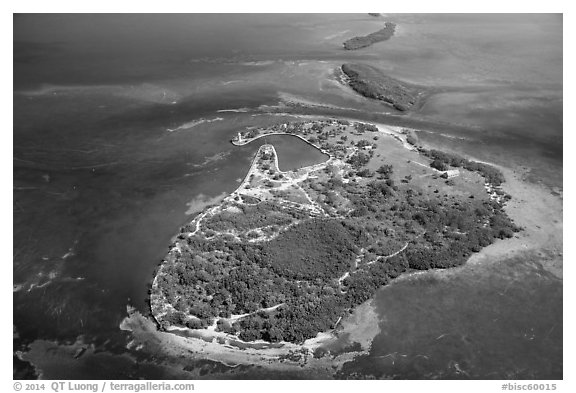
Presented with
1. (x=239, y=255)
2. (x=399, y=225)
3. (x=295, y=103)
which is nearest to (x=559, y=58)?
(x=295, y=103)

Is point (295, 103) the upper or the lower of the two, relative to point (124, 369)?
upper

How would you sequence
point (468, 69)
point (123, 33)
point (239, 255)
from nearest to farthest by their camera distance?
point (239, 255) < point (468, 69) < point (123, 33)

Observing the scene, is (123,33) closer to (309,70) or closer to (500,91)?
(309,70)

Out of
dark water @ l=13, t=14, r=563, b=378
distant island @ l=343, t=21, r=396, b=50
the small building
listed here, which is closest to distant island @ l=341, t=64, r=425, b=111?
dark water @ l=13, t=14, r=563, b=378

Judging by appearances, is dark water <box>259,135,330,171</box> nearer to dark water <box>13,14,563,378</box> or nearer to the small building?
dark water <box>13,14,563,378</box>

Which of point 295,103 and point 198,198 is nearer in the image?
point 198,198

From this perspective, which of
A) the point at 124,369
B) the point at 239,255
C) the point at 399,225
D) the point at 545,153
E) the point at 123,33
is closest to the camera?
the point at 124,369

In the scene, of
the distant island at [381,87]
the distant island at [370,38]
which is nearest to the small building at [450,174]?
the distant island at [381,87]
